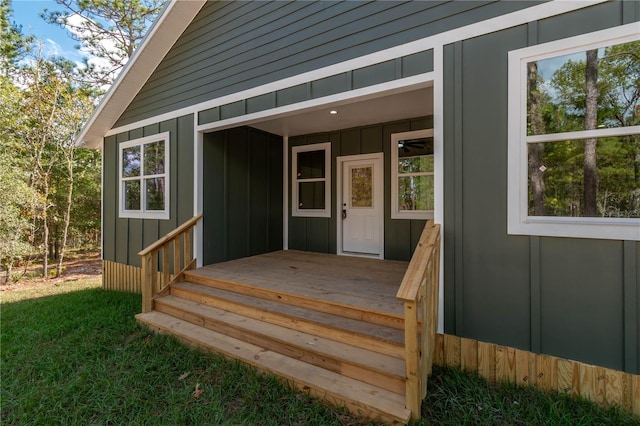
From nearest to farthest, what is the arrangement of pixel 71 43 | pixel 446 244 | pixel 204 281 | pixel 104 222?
pixel 446 244 → pixel 204 281 → pixel 104 222 → pixel 71 43

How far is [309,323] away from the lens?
2811 millimetres

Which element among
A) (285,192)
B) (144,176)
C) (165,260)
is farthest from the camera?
(285,192)

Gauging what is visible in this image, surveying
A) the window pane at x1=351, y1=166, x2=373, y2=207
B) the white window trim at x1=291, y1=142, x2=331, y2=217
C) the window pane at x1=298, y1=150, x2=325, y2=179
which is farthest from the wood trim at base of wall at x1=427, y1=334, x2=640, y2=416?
the window pane at x1=298, y1=150, x2=325, y2=179

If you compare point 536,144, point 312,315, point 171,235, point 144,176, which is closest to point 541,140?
point 536,144

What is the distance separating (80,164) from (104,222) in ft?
16.4

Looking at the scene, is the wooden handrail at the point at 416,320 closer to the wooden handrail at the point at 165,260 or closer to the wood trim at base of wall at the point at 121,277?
the wooden handrail at the point at 165,260

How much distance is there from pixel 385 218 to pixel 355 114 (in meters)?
1.77

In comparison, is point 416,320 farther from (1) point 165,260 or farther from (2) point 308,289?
(1) point 165,260

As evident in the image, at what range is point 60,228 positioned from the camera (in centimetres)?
994

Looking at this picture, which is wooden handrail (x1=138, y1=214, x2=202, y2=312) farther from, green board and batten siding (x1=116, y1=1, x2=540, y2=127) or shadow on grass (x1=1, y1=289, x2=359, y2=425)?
green board and batten siding (x1=116, y1=1, x2=540, y2=127)

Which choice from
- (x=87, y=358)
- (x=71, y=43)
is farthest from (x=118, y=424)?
(x=71, y=43)

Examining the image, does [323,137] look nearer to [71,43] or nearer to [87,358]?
[87,358]

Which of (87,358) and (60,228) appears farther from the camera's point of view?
(60,228)

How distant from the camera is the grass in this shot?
2061 millimetres
